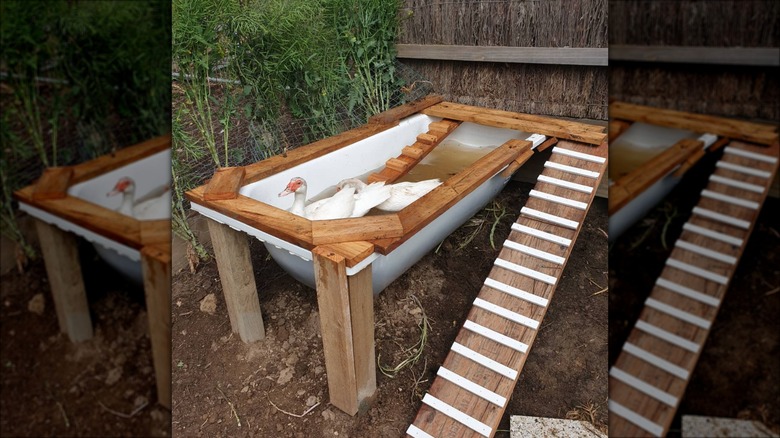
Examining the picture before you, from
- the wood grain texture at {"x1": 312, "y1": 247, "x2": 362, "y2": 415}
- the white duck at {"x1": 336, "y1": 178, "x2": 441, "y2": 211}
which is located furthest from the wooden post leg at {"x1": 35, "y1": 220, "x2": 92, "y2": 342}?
the white duck at {"x1": 336, "y1": 178, "x2": 441, "y2": 211}

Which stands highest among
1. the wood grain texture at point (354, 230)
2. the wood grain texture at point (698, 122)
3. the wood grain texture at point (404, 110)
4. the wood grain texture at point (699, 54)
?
the wood grain texture at point (699, 54)

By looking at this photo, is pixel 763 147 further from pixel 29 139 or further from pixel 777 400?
pixel 29 139

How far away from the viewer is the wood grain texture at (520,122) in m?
1.20

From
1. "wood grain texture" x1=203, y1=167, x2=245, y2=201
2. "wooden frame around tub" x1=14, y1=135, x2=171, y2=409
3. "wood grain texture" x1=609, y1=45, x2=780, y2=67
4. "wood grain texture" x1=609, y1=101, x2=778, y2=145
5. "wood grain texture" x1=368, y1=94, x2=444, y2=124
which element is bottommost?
"wood grain texture" x1=203, y1=167, x2=245, y2=201

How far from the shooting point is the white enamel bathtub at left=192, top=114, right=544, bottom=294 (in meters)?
0.87

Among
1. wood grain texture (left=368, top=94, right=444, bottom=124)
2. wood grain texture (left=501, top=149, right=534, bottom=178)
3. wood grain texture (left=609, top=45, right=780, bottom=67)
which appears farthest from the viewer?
wood grain texture (left=368, top=94, right=444, bottom=124)

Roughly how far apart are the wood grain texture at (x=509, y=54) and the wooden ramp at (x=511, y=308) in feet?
0.75

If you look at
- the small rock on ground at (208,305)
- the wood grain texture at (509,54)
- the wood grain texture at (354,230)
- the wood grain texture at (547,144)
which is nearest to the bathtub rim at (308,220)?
the wood grain texture at (354,230)

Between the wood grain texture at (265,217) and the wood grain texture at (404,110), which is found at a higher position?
the wood grain texture at (404,110)

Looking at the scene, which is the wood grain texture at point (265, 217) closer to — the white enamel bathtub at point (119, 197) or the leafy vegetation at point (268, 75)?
the leafy vegetation at point (268, 75)

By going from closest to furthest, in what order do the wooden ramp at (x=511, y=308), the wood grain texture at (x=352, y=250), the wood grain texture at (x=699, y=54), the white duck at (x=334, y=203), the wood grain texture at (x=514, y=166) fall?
1. the wood grain texture at (x=699, y=54)
2. the wood grain texture at (x=352, y=250)
3. the wooden ramp at (x=511, y=308)
4. the white duck at (x=334, y=203)
5. the wood grain texture at (x=514, y=166)

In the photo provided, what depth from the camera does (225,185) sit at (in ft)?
2.88

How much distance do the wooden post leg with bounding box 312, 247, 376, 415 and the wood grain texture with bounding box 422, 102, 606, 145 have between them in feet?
2.39

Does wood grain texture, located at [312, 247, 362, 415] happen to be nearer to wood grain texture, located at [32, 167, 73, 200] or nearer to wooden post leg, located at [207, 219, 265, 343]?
wooden post leg, located at [207, 219, 265, 343]
